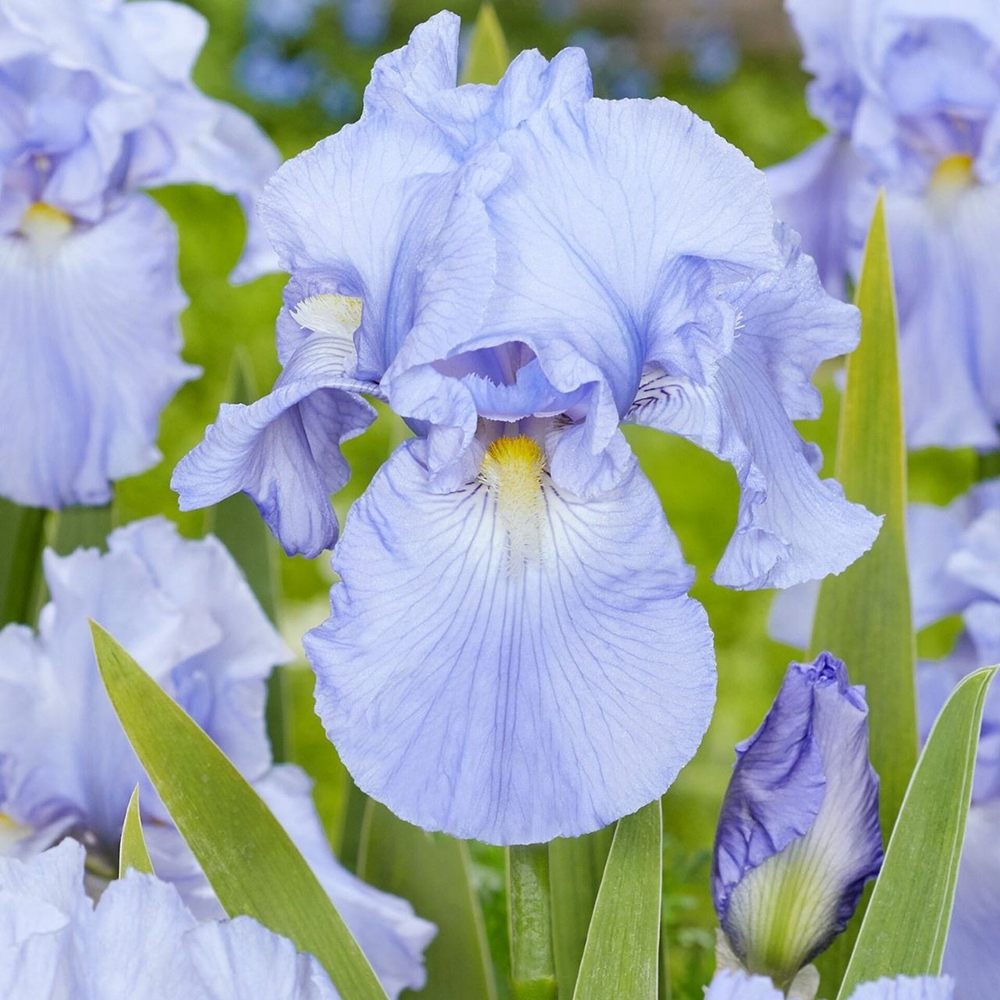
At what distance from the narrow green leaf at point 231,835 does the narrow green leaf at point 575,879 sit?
0.08m

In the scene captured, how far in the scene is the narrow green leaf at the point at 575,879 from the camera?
1.69 feet

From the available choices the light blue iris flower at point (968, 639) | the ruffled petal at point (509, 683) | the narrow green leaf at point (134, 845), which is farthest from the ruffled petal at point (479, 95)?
the light blue iris flower at point (968, 639)

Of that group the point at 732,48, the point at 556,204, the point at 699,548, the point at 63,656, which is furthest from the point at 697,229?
the point at 732,48

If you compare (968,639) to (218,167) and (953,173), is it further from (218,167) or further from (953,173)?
(218,167)

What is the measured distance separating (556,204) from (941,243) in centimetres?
53

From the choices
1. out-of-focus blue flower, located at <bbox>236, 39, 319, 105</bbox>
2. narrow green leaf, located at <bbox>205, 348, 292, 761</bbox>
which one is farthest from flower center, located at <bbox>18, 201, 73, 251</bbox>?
out-of-focus blue flower, located at <bbox>236, 39, 319, 105</bbox>

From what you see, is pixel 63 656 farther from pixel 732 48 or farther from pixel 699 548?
pixel 732 48

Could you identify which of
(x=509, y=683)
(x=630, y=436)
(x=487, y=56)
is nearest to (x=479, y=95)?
(x=509, y=683)

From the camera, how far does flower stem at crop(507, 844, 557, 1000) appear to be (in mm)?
447

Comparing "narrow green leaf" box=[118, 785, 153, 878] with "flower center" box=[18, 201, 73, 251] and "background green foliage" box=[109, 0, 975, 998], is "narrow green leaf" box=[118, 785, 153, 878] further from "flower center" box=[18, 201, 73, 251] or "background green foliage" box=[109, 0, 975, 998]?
"flower center" box=[18, 201, 73, 251]

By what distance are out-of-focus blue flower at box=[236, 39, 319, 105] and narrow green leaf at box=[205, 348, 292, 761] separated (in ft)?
5.87

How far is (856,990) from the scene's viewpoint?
38 centimetres

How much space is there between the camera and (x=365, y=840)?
669 millimetres

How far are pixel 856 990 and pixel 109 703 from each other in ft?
1.11
